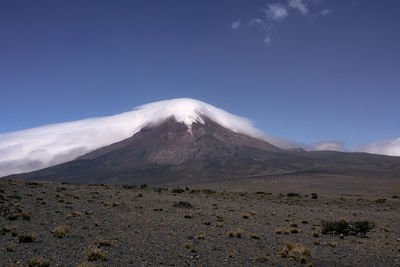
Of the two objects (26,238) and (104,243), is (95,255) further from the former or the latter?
(26,238)

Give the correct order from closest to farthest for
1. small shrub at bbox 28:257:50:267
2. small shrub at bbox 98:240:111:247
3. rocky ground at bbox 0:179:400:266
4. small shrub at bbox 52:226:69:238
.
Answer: small shrub at bbox 28:257:50:267, rocky ground at bbox 0:179:400:266, small shrub at bbox 98:240:111:247, small shrub at bbox 52:226:69:238

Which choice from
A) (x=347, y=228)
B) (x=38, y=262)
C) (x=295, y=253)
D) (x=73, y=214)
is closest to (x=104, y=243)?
(x=38, y=262)

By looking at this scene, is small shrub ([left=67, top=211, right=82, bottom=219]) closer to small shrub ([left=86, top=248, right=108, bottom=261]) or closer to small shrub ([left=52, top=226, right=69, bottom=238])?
small shrub ([left=52, top=226, right=69, bottom=238])

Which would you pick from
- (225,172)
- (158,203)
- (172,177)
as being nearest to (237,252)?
(158,203)

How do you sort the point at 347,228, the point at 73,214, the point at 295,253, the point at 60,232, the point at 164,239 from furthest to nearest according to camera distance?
the point at 73,214, the point at 347,228, the point at 164,239, the point at 60,232, the point at 295,253

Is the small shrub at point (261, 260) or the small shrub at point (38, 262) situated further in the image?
the small shrub at point (261, 260)

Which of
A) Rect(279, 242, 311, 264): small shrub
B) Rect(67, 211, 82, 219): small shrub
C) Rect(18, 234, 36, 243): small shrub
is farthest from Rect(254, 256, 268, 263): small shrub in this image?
Rect(67, 211, 82, 219): small shrub

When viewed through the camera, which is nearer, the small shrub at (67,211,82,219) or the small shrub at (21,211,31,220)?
the small shrub at (21,211,31,220)

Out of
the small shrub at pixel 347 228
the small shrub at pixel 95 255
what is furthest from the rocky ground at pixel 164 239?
the small shrub at pixel 347 228

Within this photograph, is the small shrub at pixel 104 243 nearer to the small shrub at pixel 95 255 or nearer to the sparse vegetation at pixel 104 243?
the sparse vegetation at pixel 104 243

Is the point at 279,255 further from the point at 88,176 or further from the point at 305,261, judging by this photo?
the point at 88,176

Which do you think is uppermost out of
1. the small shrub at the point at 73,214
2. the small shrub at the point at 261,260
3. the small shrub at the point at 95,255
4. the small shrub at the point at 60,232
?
the small shrub at the point at 73,214

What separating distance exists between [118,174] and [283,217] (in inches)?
6021

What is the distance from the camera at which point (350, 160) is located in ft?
639
